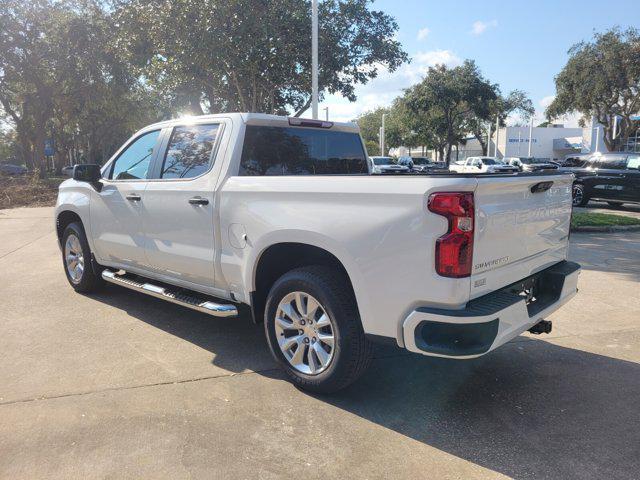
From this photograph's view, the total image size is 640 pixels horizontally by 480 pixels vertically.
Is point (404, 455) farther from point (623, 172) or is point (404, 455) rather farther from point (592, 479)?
point (623, 172)

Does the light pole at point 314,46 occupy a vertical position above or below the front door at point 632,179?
above

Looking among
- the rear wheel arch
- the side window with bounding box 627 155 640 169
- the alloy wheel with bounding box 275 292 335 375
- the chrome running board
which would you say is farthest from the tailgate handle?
the side window with bounding box 627 155 640 169

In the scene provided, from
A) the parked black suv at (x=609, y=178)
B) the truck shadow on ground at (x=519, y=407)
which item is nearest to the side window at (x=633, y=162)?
the parked black suv at (x=609, y=178)

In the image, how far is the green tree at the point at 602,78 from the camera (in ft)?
94.3

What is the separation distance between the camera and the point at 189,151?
4566mm

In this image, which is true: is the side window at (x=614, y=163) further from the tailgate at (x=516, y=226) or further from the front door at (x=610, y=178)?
the tailgate at (x=516, y=226)

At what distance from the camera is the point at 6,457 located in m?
2.93

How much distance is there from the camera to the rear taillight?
281 centimetres

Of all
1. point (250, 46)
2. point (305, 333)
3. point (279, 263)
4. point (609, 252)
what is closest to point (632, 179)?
point (609, 252)

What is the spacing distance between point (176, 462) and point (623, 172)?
15.8 m

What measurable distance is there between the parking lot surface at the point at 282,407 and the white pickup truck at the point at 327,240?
43 cm

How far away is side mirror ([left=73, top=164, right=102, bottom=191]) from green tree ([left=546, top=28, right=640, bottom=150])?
3137cm

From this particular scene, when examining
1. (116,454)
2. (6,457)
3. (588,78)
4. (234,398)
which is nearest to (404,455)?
(234,398)

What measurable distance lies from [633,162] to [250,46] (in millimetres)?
11369
